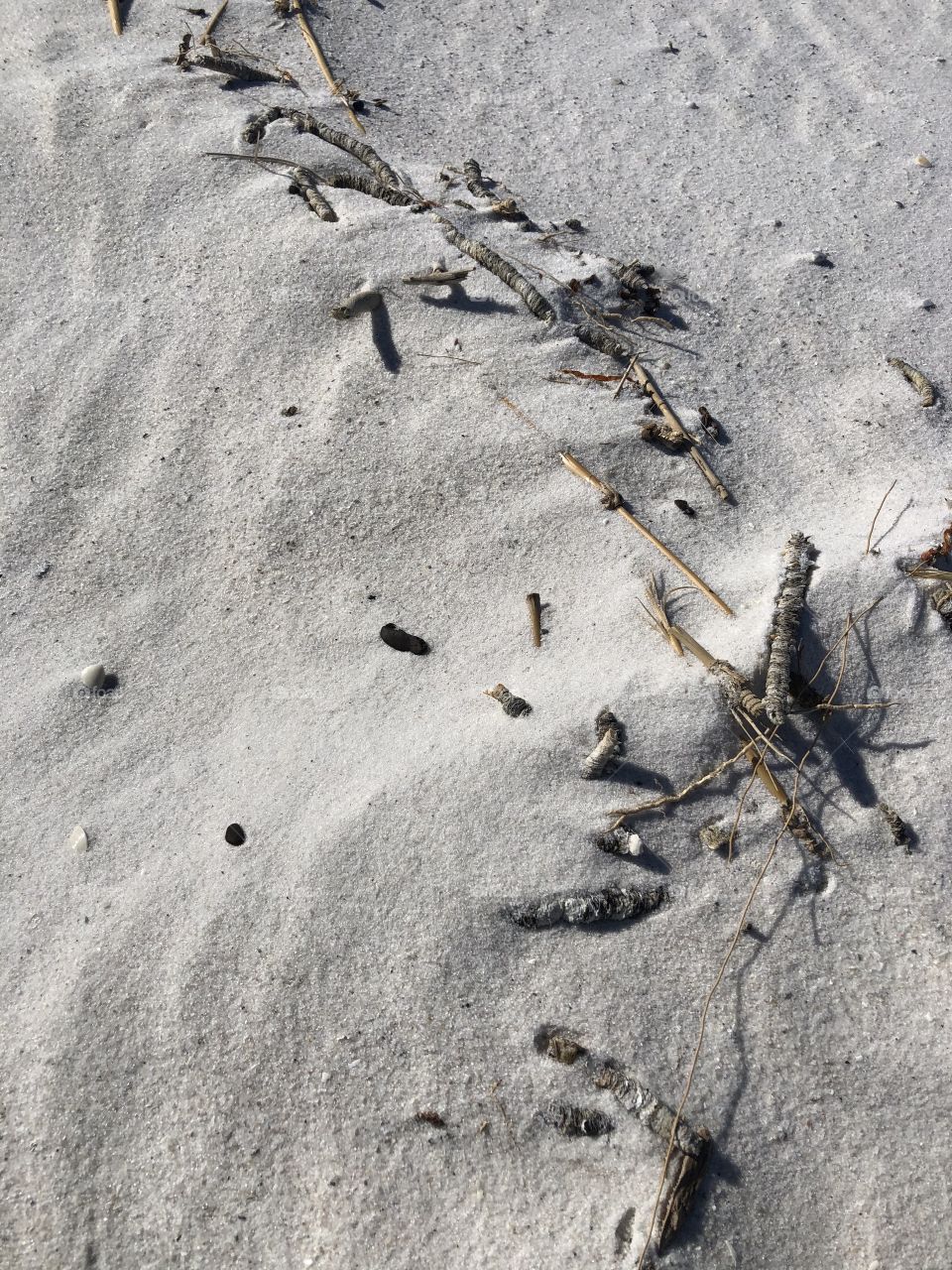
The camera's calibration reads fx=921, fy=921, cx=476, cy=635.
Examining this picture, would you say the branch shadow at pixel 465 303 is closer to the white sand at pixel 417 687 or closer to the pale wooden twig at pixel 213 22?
the white sand at pixel 417 687

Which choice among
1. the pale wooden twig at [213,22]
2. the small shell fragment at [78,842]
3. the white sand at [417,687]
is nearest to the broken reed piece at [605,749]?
the white sand at [417,687]

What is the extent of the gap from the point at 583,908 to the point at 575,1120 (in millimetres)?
298

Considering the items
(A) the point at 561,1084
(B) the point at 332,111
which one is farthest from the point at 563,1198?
(B) the point at 332,111

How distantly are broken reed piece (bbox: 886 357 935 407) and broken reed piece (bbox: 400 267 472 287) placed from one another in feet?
3.19

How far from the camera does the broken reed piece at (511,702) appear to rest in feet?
5.25

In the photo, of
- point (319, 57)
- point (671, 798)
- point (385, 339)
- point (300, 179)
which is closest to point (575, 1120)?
point (671, 798)

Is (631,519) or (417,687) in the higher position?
(631,519)

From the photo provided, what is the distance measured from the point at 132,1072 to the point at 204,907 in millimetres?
253

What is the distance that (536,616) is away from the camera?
1711mm

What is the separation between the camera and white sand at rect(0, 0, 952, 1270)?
4.37 feet

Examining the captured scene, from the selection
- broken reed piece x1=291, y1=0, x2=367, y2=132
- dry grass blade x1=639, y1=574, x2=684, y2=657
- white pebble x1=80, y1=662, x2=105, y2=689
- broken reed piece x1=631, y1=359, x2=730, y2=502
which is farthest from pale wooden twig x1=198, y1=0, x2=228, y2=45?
dry grass blade x1=639, y1=574, x2=684, y2=657

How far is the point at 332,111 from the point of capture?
91.0 inches

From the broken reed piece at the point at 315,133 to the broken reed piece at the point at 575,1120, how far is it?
1974mm

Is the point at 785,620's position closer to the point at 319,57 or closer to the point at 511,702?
the point at 511,702
